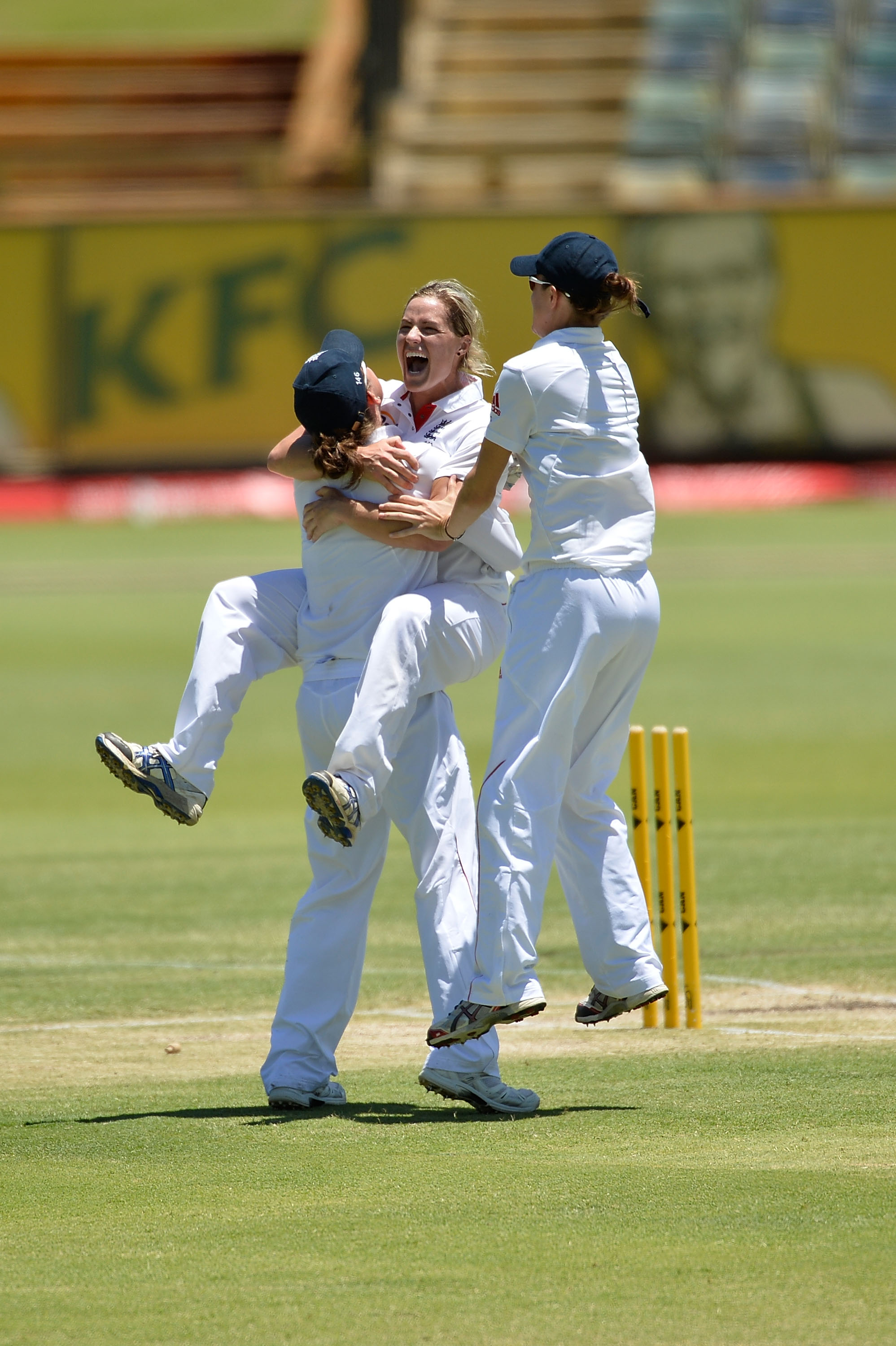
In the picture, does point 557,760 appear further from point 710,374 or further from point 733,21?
point 733,21

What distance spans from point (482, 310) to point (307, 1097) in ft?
77.6

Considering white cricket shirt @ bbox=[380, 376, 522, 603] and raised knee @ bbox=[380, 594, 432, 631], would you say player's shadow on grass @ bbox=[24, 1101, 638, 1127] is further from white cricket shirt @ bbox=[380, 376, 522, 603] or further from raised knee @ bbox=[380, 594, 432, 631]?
white cricket shirt @ bbox=[380, 376, 522, 603]

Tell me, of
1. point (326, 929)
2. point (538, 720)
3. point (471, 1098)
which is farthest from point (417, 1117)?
point (538, 720)

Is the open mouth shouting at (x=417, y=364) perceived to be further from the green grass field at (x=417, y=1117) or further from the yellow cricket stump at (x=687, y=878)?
the green grass field at (x=417, y=1117)

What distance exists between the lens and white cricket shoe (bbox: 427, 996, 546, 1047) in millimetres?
5496

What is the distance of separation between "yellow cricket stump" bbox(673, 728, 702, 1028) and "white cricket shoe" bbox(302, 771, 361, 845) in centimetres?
146

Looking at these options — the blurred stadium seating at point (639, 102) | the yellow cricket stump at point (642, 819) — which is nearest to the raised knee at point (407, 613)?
the yellow cricket stump at point (642, 819)

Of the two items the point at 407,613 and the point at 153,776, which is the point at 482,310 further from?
the point at 153,776

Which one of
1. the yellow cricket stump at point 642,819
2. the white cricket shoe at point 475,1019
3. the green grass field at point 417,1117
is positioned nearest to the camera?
the green grass field at point 417,1117

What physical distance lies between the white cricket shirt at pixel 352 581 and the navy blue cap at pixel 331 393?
0.51 feet

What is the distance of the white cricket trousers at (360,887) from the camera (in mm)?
5766

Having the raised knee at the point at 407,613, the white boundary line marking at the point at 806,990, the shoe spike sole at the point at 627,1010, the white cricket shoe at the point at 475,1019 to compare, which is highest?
the raised knee at the point at 407,613

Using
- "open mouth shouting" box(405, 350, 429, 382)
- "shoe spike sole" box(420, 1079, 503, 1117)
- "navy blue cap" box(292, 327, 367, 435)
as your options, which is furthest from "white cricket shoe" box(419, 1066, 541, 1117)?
"open mouth shouting" box(405, 350, 429, 382)

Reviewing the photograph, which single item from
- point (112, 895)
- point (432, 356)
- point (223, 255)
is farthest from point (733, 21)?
point (432, 356)
